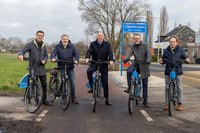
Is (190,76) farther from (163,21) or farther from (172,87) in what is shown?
(163,21)

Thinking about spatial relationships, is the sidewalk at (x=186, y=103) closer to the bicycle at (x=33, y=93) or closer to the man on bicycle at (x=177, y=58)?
the man on bicycle at (x=177, y=58)

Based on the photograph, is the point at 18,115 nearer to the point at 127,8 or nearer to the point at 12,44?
the point at 127,8

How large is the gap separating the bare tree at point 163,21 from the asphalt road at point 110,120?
3062 inches

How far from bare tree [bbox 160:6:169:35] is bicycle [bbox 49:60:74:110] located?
78.2 m

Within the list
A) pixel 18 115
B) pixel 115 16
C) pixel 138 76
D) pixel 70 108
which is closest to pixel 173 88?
pixel 138 76

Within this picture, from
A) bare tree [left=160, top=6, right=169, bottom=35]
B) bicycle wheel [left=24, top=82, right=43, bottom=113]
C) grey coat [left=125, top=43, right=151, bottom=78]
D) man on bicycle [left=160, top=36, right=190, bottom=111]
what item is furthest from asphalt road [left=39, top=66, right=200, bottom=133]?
bare tree [left=160, top=6, right=169, bottom=35]

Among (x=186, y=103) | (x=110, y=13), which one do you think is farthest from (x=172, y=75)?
(x=110, y=13)

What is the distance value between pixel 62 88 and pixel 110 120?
179cm

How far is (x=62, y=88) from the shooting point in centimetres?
802

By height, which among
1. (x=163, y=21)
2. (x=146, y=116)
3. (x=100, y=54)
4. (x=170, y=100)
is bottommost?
(x=146, y=116)

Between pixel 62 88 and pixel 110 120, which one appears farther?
pixel 62 88

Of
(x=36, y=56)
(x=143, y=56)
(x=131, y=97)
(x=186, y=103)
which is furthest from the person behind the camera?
(x=186, y=103)

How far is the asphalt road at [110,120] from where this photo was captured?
6.01m

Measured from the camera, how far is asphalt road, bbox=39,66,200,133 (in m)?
6.01
